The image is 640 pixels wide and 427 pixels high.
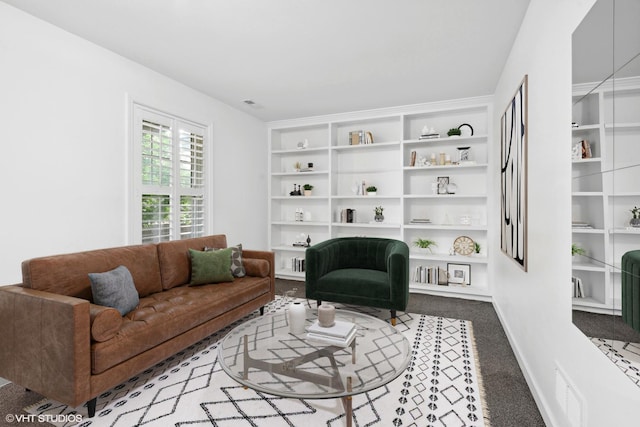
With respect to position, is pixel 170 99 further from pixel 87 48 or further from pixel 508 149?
pixel 508 149

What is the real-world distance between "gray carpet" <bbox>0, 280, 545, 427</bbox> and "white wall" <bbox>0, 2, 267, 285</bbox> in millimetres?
879

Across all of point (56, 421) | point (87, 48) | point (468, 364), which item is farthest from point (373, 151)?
point (56, 421)

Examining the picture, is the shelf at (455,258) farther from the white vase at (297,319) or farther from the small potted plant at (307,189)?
the white vase at (297,319)

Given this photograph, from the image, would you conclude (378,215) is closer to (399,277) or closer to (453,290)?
(453,290)

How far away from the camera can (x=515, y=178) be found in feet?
8.55

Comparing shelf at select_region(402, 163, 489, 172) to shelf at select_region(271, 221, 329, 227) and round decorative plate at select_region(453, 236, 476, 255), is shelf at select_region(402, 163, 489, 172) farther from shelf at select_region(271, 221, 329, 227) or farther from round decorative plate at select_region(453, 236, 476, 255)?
shelf at select_region(271, 221, 329, 227)

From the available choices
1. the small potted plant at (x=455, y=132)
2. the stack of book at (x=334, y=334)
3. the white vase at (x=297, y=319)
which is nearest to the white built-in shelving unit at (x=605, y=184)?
the stack of book at (x=334, y=334)

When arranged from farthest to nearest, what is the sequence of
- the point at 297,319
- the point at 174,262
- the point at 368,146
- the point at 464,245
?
the point at 368,146 → the point at 464,245 → the point at 174,262 → the point at 297,319

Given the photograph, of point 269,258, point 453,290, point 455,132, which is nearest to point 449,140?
point 455,132

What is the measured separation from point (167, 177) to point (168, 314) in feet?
6.18

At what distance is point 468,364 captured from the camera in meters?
2.42

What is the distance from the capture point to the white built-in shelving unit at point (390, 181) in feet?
14.4

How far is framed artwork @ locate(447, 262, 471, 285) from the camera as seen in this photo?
4410 millimetres

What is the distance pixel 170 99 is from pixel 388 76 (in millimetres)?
2492
